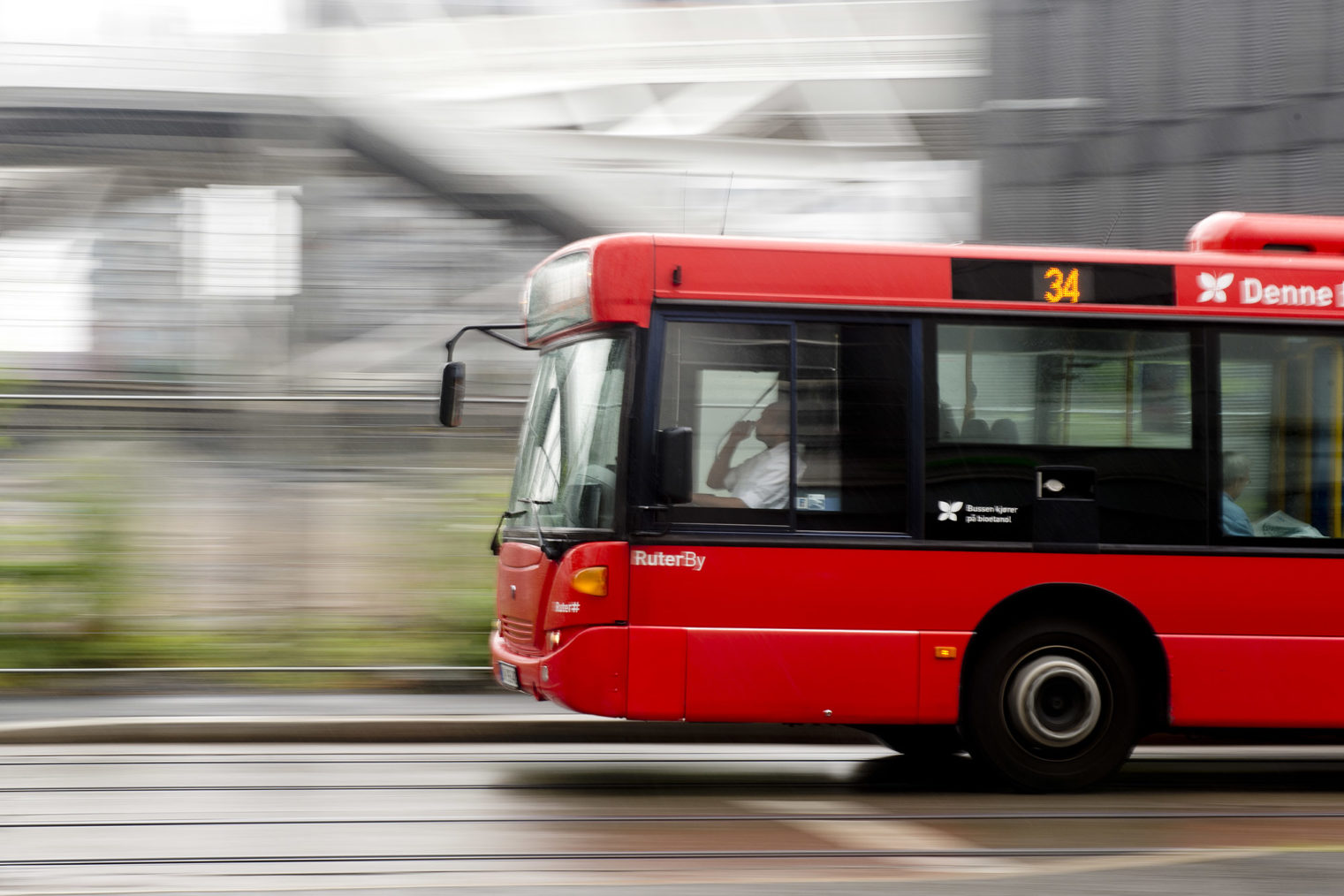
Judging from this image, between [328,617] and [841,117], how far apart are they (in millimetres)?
13879

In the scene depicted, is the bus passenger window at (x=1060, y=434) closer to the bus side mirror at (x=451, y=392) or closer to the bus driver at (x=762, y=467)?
the bus driver at (x=762, y=467)

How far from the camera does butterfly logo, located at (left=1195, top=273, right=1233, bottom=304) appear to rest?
789 cm

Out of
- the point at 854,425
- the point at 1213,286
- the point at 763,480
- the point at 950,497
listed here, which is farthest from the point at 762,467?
the point at 1213,286

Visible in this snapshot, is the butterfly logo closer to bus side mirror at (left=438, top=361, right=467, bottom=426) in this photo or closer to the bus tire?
the bus tire

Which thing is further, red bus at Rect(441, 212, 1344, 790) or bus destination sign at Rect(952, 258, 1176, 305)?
bus destination sign at Rect(952, 258, 1176, 305)

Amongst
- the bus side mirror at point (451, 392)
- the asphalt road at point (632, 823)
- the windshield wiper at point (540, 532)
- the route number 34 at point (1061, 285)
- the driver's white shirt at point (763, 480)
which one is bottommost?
the asphalt road at point (632, 823)

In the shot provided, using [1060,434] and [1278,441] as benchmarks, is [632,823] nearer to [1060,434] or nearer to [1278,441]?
[1060,434]

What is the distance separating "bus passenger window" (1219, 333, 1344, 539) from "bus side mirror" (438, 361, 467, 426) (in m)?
3.87

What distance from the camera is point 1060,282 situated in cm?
779

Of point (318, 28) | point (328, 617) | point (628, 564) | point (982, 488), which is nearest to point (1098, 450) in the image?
point (982, 488)

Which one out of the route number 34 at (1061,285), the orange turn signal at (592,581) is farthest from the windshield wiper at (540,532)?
the route number 34 at (1061,285)

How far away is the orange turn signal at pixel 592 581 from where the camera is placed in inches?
290

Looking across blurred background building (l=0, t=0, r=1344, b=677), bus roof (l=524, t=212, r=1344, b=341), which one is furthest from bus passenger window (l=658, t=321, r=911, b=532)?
blurred background building (l=0, t=0, r=1344, b=677)

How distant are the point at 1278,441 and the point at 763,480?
257 centimetres
